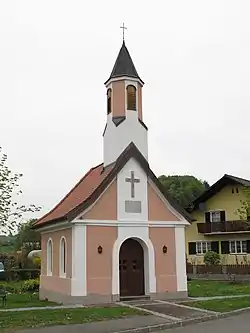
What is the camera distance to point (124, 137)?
24.4 m

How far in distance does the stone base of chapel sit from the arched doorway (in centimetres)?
80

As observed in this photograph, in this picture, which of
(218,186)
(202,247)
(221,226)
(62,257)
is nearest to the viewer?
(62,257)

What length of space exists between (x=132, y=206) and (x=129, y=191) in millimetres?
684

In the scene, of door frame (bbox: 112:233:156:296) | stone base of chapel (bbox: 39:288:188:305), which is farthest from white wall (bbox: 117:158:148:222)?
stone base of chapel (bbox: 39:288:188:305)

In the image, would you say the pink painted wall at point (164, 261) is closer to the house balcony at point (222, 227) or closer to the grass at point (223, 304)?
the grass at point (223, 304)

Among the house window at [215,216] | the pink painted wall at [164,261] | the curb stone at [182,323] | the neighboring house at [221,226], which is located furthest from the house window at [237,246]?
the curb stone at [182,323]

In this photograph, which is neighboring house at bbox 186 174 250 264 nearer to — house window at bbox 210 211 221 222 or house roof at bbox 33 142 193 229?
house window at bbox 210 211 221 222

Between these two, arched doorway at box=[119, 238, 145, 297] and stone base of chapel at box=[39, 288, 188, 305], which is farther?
arched doorway at box=[119, 238, 145, 297]

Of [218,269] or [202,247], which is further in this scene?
[202,247]

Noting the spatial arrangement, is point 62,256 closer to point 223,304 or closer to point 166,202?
point 166,202

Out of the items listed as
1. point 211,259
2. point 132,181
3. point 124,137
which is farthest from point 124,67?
point 211,259

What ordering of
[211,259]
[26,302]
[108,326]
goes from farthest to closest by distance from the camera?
[211,259] < [26,302] < [108,326]

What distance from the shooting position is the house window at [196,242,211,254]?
48150mm

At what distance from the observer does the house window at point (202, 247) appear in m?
48.2
